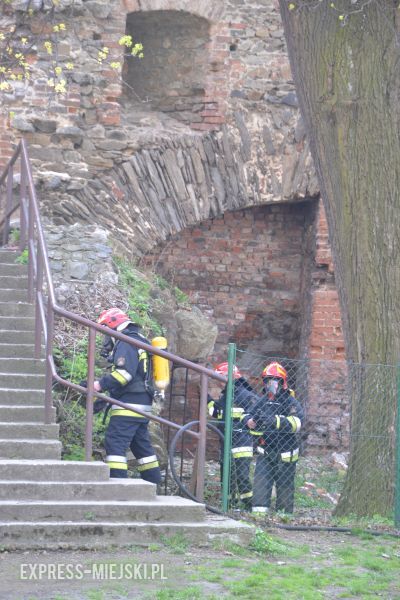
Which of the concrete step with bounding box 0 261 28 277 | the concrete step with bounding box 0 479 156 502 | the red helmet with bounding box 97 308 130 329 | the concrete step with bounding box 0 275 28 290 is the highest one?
the concrete step with bounding box 0 261 28 277

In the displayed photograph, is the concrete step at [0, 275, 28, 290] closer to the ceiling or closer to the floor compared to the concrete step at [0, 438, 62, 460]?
closer to the ceiling

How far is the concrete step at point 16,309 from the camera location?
9.66 metres

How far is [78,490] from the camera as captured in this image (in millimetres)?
7414

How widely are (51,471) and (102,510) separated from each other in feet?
1.63

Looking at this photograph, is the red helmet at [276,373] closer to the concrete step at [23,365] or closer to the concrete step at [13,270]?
the concrete step at [23,365]

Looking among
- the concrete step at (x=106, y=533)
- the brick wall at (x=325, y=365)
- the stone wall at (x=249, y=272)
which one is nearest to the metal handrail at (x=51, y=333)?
the concrete step at (x=106, y=533)

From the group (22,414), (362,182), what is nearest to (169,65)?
(362,182)

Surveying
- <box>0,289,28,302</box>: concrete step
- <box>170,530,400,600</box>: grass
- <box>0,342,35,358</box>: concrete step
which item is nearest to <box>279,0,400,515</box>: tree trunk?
<box>170,530,400,600</box>: grass

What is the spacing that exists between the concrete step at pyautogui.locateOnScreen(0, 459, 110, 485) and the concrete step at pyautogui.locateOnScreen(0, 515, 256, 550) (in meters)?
0.46

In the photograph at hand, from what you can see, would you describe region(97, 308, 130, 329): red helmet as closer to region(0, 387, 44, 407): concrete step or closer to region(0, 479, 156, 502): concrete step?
region(0, 387, 44, 407): concrete step

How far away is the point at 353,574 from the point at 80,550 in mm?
1817

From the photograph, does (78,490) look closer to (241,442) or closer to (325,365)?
(241,442)

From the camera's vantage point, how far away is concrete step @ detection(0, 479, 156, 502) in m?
7.25

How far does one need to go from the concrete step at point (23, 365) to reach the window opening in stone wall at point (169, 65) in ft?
19.6
